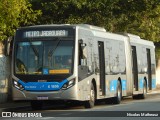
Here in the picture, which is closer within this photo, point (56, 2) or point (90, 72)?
point (90, 72)

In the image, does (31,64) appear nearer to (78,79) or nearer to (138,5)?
(78,79)

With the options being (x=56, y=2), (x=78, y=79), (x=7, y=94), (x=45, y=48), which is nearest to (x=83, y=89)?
(x=78, y=79)

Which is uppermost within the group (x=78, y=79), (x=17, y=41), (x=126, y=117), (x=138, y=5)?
(x=138, y=5)

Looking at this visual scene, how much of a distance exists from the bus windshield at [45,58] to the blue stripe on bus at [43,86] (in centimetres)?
38

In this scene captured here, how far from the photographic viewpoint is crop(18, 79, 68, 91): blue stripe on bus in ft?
67.1

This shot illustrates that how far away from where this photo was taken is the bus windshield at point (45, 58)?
20688 mm

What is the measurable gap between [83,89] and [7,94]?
242 inches

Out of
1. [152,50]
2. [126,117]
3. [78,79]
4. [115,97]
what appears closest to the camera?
[126,117]

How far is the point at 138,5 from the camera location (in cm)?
3016

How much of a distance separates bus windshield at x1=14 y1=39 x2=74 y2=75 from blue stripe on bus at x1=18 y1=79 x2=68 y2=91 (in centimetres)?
38

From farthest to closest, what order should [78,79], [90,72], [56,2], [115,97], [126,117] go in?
[56,2] → [115,97] → [90,72] → [78,79] → [126,117]

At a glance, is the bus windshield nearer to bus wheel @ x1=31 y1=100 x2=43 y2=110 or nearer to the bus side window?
the bus side window
